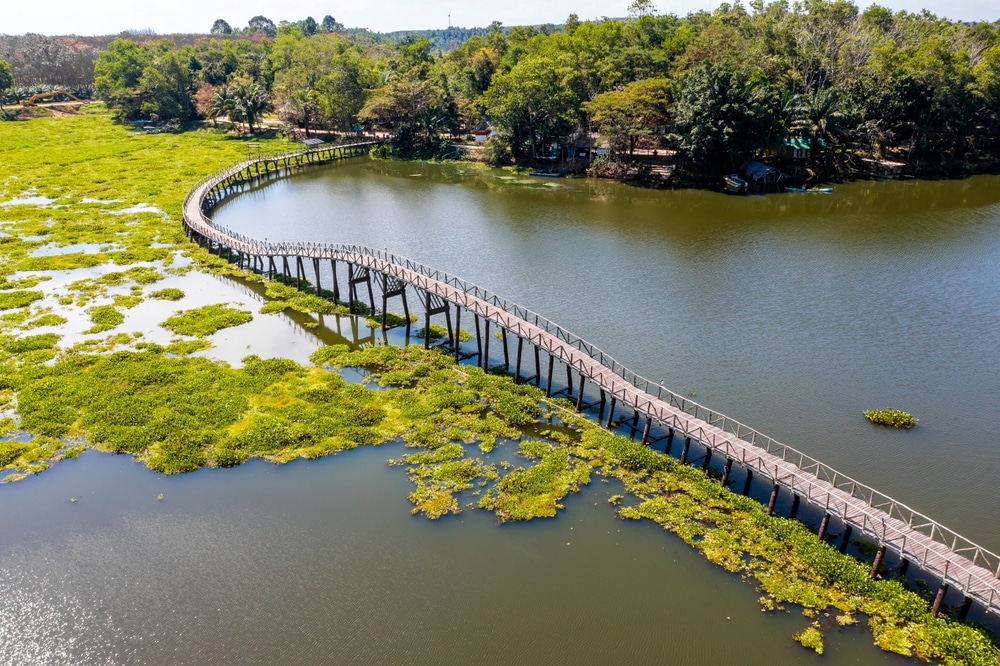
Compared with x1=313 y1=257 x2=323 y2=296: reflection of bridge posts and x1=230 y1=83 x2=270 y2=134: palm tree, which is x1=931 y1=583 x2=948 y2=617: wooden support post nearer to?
x1=313 y1=257 x2=323 y2=296: reflection of bridge posts

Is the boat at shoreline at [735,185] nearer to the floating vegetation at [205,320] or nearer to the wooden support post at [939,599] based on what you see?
the floating vegetation at [205,320]

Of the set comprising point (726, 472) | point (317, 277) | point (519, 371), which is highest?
point (317, 277)

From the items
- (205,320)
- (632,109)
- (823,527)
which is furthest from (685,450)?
(632,109)

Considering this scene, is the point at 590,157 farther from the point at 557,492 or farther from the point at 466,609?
the point at 466,609

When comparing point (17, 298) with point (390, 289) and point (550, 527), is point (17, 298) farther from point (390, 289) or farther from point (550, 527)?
point (550, 527)

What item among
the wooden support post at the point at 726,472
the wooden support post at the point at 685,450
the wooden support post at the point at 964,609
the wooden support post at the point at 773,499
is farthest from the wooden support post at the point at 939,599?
the wooden support post at the point at 685,450
